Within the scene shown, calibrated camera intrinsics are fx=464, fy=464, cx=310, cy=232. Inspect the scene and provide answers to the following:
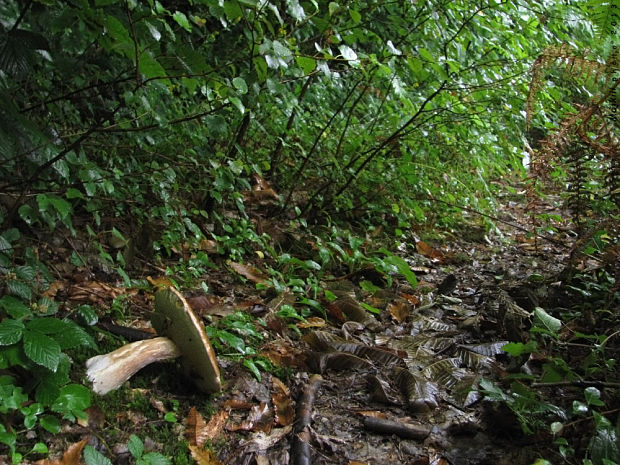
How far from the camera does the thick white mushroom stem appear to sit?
210 cm

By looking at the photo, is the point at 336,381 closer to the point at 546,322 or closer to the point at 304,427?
the point at 304,427

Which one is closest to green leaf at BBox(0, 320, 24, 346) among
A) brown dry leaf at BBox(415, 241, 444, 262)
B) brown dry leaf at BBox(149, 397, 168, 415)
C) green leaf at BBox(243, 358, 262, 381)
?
brown dry leaf at BBox(149, 397, 168, 415)

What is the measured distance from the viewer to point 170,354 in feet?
7.38

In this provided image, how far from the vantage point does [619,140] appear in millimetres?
2811

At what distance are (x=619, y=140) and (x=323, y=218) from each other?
285cm

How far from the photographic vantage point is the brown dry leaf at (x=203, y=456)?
188cm

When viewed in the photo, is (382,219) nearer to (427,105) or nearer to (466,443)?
(427,105)

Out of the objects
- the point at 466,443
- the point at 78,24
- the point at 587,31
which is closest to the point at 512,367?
the point at 466,443

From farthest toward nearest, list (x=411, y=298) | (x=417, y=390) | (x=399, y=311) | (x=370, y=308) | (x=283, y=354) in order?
(x=411, y=298) < (x=399, y=311) < (x=370, y=308) < (x=283, y=354) < (x=417, y=390)

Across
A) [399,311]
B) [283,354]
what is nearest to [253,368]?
[283,354]

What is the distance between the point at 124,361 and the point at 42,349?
439 millimetres

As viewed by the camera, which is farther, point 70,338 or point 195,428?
point 195,428

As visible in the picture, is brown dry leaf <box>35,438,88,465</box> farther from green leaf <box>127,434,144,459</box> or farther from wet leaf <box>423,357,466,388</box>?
wet leaf <box>423,357,466,388</box>

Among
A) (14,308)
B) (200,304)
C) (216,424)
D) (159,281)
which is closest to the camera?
(14,308)
